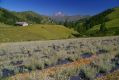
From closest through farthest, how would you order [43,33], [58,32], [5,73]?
[5,73] → [43,33] → [58,32]

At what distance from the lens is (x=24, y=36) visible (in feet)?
362

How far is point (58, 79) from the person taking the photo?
1323cm

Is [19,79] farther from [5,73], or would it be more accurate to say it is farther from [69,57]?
[69,57]

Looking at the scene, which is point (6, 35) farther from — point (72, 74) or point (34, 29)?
point (72, 74)

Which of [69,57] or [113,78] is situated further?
[69,57]

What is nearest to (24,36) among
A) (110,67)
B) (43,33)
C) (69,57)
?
(43,33)

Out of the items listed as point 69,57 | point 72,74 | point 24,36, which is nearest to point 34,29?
point 24,36

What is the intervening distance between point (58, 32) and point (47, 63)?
11853cm

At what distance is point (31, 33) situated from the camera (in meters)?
119

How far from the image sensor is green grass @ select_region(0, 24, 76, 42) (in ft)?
344

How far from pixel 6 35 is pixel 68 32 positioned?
45432 millimetres

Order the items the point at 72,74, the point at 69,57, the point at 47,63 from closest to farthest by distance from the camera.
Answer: the point at 72,74, the point at 47,63, the point at 69,57

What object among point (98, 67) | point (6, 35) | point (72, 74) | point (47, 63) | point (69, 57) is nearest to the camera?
point (72, 74)

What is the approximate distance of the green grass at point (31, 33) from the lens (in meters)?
105
